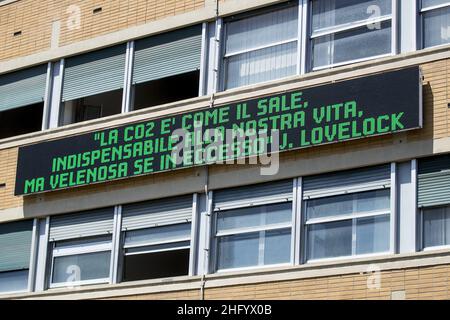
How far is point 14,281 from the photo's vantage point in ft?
72.2

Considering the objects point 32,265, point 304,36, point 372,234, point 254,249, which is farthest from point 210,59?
point 32,265

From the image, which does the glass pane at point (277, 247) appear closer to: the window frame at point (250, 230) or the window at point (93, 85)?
the window frame at point (250, 230)

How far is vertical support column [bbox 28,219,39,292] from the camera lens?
21.6m

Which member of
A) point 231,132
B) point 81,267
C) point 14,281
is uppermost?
point 231,132

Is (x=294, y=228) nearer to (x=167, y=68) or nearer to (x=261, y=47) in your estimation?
(x=261, y=47)

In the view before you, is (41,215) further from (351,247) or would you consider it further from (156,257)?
(351,247)

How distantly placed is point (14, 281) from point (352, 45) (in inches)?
301

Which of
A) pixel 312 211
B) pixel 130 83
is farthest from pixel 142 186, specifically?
pixel 312 211

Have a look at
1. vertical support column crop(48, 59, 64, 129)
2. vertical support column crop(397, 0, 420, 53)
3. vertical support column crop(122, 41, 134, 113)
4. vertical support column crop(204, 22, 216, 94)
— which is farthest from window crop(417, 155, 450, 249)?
vertical support column crop(48, 59, 64, 129)

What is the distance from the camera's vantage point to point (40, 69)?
23125 mm

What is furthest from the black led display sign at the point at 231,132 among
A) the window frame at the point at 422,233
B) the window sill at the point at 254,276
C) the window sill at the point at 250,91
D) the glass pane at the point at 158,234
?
the window sill at the point at 254,276

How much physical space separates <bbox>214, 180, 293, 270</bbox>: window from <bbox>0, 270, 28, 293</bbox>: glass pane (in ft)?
13.9

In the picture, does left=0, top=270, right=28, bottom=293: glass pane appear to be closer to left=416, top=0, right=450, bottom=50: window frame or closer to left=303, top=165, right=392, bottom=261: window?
left=303, top=165, right=392, bottom=261: window

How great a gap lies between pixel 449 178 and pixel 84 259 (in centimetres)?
706
